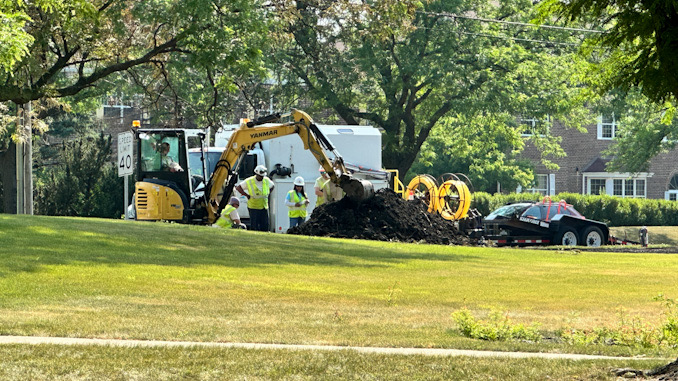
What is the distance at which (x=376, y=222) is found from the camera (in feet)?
98.5

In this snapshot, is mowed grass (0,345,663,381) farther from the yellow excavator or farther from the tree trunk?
the tree trunk

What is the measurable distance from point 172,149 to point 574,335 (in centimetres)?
2011

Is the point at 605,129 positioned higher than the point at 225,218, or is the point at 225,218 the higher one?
the point at 605,129

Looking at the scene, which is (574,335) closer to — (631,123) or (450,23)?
(450,23)

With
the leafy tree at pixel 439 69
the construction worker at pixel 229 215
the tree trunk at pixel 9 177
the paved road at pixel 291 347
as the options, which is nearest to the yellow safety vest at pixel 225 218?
the construction worker at pixel 229 215

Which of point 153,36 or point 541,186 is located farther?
point 541,186

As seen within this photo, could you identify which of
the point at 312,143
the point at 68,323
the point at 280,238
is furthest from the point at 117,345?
the point at 312,143

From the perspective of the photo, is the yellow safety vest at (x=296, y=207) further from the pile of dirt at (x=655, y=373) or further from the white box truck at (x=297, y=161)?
the pile of dirt at (x=655, y=373)

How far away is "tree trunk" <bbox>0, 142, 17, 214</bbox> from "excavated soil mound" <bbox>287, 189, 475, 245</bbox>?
16205 mm

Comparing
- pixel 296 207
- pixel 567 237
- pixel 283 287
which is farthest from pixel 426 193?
pixel 283 287

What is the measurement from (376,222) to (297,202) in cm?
227

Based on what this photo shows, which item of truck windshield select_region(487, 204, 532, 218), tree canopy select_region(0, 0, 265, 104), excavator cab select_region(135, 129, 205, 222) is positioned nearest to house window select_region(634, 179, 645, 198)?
truck windshield select_region(487, 204, 532, 218)

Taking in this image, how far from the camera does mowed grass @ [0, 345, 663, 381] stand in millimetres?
8133

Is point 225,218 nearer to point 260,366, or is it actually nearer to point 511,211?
point 511,211
